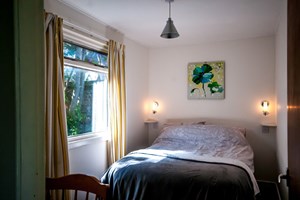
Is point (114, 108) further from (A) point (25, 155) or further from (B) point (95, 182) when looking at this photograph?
(A) point (25, 155)

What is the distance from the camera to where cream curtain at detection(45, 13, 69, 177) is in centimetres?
205

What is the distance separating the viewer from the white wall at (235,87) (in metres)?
3.51

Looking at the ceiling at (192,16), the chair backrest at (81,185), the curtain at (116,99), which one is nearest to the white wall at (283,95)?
the ceiling at (192,16)

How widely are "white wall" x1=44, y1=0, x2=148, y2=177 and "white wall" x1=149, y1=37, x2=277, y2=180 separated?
1.25ft

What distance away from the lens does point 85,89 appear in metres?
2.88

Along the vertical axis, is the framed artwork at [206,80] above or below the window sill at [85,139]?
above

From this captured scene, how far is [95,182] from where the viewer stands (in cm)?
138

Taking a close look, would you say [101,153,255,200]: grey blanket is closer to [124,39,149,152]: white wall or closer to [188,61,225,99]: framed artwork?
[124,39,149,152]: white wall

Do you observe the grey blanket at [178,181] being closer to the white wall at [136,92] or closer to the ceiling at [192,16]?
the white wall at [136,92]

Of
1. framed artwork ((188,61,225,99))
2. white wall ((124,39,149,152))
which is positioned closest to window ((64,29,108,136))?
white wall ((124,39,149,152))

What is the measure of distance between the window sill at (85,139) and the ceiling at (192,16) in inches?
59.0

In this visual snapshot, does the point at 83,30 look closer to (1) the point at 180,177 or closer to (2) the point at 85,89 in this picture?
(2) the point at 85,89

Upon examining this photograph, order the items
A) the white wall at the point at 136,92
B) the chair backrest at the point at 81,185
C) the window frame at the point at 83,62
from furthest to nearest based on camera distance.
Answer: the white wall at the point at 136,92 < the window frame at the point at 83,62 < the chair backrest at the point at 81,185

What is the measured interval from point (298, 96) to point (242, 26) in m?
2.58
